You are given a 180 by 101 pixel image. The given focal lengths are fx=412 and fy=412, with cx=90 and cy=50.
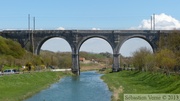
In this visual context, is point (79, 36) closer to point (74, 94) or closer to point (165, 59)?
point (165, 59)

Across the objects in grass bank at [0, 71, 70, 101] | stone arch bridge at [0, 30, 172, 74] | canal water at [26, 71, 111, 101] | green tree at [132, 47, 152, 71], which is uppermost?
stone arch bridge at [0, 30, 172, 74]

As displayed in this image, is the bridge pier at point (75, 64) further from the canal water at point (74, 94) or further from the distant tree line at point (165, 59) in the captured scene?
the canal water at point (74, 94)

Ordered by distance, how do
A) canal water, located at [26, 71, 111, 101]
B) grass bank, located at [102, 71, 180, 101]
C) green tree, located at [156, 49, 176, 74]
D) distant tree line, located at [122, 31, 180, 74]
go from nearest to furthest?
grass bank, located at [102, 71, 180, 101], canal water, located at [26, 71, 111, 101], green tree, located at [156, 49, 176, 74], distant tree line, located at [122, 31, 180, 74]

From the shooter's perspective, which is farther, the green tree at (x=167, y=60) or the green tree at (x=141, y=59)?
the green tree at (x=141, y=59)

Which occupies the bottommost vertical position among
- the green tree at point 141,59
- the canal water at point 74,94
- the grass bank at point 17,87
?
the canal water at point 74,94

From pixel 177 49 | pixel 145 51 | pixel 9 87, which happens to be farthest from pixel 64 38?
pixel 9 87

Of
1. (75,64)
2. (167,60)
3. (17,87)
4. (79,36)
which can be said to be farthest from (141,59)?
(17,87)

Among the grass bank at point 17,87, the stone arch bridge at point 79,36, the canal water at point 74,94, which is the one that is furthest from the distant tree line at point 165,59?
the grass bank at point 17,87

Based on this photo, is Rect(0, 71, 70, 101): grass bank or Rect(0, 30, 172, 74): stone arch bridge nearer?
Rect(0, 71, 70, 101): grass bank

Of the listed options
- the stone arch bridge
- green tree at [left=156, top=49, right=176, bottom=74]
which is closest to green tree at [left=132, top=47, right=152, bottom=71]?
the stone arch bridge

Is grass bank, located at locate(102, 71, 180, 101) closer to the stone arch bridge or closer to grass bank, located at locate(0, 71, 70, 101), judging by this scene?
grass bank, located at locate(0, 71, 70, 101)

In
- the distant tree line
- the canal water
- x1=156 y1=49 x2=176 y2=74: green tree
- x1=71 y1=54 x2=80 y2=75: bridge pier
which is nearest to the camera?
the canal water

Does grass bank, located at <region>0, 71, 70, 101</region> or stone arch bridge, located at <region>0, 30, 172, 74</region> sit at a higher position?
stone arch bridge, located at <region>0, 30, 172, 74</region>

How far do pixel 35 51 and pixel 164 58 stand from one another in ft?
156
